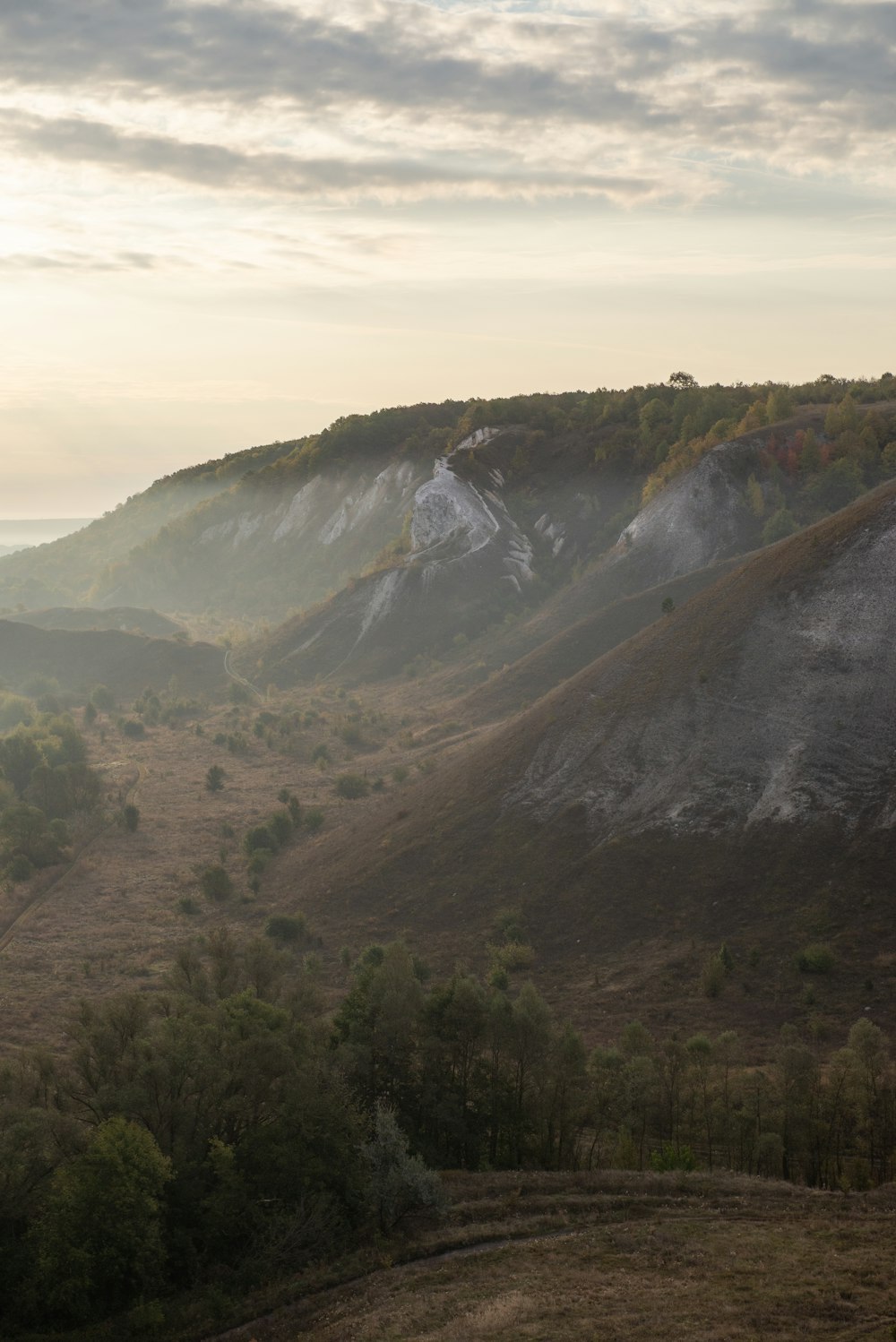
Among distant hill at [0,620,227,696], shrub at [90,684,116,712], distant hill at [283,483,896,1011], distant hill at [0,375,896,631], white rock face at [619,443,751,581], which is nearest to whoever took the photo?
distant hill at [283,483,896,1011]

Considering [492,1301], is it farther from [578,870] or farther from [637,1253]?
[578,870]

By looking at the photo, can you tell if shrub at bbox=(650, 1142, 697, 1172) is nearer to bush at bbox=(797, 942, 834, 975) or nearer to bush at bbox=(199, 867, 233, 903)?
bush at bbox=(797, 942, 834, 975)

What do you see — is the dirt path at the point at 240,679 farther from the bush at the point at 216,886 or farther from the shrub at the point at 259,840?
the bush at the point at 216,886

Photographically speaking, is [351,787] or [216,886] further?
[351,787]

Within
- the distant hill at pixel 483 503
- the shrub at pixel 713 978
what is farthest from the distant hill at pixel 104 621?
the shrub at pixel 713 978

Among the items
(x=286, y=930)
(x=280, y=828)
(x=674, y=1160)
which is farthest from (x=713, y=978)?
(x=280, y=828)

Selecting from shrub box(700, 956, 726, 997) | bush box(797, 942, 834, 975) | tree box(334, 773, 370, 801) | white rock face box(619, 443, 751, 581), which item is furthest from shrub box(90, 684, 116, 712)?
bush box(797, 942, 834, 975)

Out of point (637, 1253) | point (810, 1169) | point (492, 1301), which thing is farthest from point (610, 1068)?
point (492, 1301)

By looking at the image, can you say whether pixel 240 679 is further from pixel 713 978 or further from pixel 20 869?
pixel 713 978
